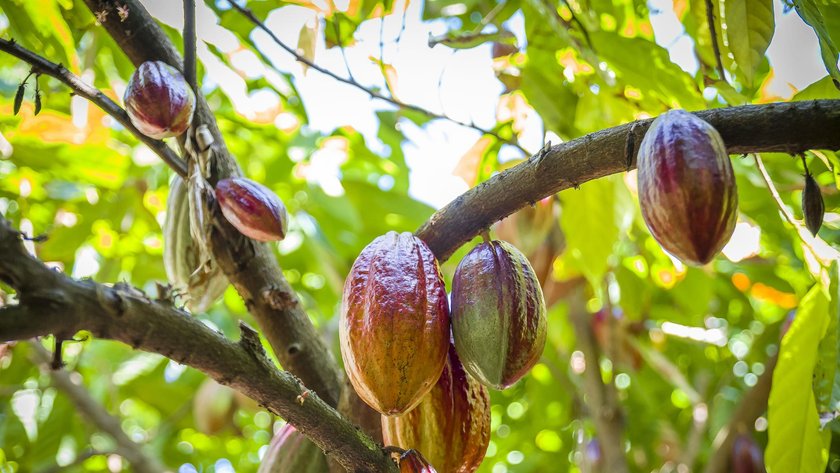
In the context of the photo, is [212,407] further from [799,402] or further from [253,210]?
[799,402]

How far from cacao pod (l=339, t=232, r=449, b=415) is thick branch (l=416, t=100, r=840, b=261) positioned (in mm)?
115

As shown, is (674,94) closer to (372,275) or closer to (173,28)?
(372,275)

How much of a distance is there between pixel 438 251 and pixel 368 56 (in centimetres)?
71

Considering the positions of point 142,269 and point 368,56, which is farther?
point 142,269

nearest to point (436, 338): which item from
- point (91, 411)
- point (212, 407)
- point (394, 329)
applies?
point (394, 329)

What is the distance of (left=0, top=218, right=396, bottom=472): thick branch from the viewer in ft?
1.76

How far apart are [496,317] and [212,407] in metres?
1.72

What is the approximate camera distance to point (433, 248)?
2.96ft

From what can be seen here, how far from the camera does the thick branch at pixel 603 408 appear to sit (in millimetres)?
1730

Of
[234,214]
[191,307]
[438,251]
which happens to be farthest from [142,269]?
[438,251]

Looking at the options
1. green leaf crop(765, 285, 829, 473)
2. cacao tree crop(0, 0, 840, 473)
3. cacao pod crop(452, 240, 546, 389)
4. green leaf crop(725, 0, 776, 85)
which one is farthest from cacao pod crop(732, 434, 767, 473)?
cacao pod crop(452, 240, 546, 389)

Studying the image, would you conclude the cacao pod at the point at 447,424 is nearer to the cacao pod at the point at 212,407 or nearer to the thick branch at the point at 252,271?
the thick branch at the point at 252,271

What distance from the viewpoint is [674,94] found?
1215 millimetres

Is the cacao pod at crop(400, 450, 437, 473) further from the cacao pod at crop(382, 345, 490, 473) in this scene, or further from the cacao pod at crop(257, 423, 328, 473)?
the cacao pod at crop(257, 423, 328, 473)
